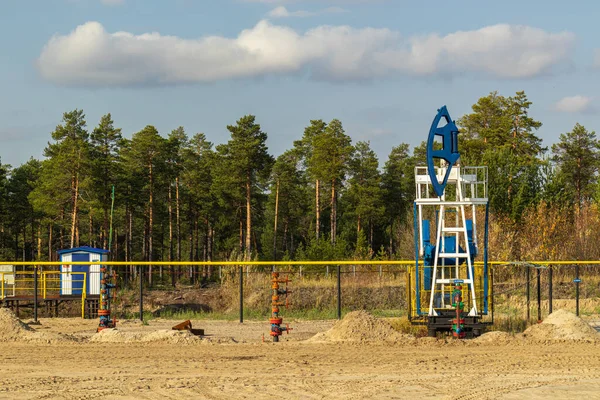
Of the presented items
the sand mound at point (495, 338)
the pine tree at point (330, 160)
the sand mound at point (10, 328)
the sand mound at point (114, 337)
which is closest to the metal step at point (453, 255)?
the sand mound at point (495, 338)

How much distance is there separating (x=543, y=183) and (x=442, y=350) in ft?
110

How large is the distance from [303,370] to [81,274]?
18.4 m

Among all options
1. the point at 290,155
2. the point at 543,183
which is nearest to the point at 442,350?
the point at 543,183

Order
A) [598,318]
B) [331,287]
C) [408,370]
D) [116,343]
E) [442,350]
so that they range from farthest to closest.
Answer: [331,287] → [598,318] → [116,343] → [442,350] → [408,370]

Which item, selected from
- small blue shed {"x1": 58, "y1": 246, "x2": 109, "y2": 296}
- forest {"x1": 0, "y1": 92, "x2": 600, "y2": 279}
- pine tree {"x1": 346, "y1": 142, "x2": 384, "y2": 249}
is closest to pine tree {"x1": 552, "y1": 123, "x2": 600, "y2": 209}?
forest {"x1": 0, "y1": 92, "x2": 600, "y2": 279}

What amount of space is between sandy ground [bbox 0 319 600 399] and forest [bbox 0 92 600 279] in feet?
77.8

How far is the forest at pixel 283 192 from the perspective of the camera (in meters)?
47.0

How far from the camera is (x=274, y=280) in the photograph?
19.3m

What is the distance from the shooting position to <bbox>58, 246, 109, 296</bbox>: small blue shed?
101 feet

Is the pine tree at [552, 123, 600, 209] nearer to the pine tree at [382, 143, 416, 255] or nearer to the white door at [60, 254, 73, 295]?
the pine tree at [382, 143, 416, 255]

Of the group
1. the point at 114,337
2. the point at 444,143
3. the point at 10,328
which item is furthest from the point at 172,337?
the point at 444,143

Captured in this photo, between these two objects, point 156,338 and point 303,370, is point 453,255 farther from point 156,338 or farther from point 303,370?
point 156,338

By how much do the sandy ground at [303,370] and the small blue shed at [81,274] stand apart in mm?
11955

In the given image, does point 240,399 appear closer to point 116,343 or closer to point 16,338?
point 116,343
